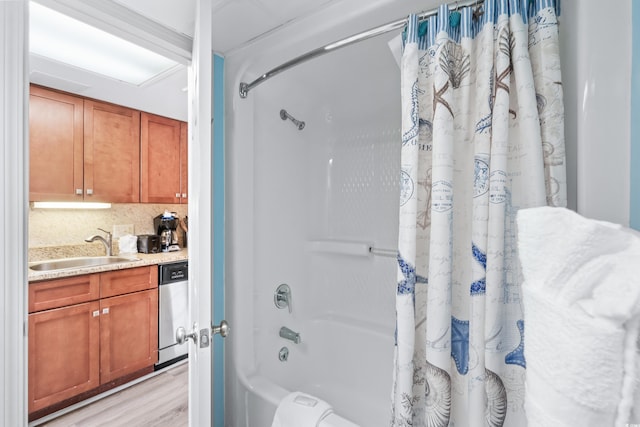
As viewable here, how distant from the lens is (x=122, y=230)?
2896 millimetres

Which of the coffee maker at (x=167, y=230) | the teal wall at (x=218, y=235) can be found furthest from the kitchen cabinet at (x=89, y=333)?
the teal wall at (x=218, y=235)

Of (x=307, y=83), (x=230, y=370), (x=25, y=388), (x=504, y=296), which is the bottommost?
(x=230, y=370)

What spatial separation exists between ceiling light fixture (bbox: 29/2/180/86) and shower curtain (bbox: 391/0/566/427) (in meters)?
1.38

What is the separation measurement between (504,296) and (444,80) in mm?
625

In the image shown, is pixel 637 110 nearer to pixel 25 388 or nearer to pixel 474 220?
pixel 474 220

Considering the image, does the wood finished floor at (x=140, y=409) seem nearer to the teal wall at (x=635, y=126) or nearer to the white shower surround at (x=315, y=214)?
the white shower surround at (x=315, y=214)

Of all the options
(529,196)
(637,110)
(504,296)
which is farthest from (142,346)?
(637,110)

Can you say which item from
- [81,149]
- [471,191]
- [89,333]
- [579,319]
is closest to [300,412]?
[471,191]

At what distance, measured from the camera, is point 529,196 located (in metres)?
0.76

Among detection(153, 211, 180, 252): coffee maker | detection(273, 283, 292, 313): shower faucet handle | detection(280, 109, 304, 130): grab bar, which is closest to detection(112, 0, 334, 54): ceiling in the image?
detection(280, 109, 304, 130): grab bar

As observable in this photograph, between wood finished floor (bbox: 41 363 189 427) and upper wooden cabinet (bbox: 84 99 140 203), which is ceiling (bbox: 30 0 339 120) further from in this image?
wood finished floor (bbox: 41 363 189 427)

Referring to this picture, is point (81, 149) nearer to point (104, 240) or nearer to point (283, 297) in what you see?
point (104, 240)
